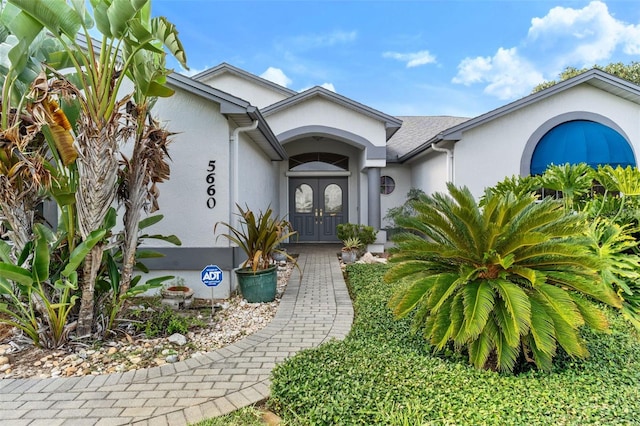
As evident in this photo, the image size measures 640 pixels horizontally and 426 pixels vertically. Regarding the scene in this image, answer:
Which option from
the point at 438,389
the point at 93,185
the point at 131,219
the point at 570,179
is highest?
the point at 570,179

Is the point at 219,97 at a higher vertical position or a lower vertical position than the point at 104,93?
higher

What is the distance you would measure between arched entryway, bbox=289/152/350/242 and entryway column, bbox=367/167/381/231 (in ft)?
8.80

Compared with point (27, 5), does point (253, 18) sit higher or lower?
higher

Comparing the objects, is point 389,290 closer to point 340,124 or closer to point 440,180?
point 440,180

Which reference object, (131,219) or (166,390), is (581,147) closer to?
(131,219)

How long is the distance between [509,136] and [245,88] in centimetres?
1141

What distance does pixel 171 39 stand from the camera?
15.0ft

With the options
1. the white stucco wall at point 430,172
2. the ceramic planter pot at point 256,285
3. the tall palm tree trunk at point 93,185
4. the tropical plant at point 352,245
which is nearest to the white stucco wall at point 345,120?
the white stucco wall at point 430,172

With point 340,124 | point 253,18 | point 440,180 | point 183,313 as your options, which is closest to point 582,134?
point 440,180

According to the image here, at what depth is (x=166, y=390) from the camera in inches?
138

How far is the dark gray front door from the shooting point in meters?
15.6

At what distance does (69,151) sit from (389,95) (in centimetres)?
2660

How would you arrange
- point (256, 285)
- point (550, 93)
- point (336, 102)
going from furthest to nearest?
1. point (336, 102)
2. point (550, 93)
3. point (256, 285)

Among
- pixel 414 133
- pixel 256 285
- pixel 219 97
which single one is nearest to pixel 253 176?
pixel 219 97
